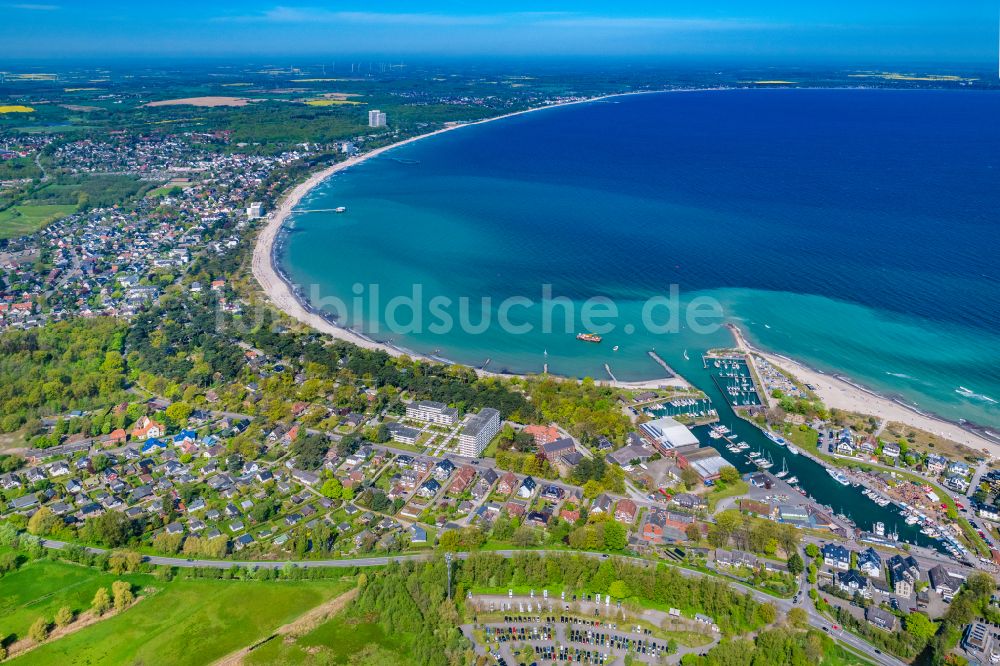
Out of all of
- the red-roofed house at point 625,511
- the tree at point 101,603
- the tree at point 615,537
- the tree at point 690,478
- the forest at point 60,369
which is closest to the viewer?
the tree at point 101,603

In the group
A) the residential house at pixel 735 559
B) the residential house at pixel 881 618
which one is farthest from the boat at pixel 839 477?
the residential house at pixel 881 618

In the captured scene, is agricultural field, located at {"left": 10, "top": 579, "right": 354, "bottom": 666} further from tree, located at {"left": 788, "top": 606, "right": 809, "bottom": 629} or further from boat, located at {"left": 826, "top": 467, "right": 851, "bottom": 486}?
boat, located at {"left": 826, "top": 467, "right": 851, "bottom": 486}

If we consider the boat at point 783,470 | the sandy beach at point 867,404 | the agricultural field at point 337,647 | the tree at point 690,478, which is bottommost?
the agricultural field at point 337,647

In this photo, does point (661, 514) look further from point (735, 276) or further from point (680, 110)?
point (680, 110)

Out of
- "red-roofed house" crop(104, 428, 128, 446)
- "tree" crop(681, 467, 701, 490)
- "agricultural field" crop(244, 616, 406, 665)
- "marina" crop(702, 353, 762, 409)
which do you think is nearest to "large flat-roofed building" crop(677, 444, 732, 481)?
"tree" crop(681, 467, 701, 490)

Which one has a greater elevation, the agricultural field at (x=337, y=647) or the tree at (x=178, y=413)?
the tree at (x=178, y=413)

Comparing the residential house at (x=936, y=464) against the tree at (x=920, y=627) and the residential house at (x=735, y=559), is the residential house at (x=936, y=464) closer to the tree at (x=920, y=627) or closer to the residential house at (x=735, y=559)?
the tree at (x=920, y=627)
